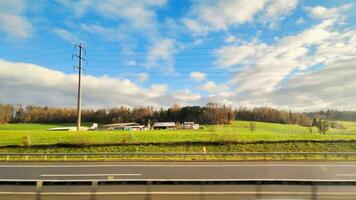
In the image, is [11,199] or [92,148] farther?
[92,148]

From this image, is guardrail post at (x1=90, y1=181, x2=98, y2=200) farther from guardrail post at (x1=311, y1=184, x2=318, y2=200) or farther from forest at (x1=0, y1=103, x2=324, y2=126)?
forest at (x1=0, y1=103, x2=324, y2=126)

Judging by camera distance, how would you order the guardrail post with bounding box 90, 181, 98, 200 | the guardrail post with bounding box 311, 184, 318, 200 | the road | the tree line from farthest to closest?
the tree line, the road, the guardrail post with bounding box 311, 184, 318, 200, the guardrail post with bounding box 90, 181, 98, 200

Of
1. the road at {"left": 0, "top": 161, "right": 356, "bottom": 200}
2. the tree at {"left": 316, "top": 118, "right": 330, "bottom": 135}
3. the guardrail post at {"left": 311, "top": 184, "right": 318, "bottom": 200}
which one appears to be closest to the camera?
the guardrail post at {"left": 311, "top": 184, "right": 318, "bottom": 200}

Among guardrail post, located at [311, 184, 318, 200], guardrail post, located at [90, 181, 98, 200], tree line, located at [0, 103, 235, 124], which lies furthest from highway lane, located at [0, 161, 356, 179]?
tree line, located at [0, 103, 235, 124]

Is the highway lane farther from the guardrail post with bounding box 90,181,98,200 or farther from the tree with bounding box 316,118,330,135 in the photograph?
the tree with bounding box 316,118,330,135

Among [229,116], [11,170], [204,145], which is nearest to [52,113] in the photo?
[229,116]

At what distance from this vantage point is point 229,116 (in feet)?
349

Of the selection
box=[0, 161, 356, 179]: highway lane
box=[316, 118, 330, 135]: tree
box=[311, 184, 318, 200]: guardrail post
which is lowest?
box=[0, 161, 356, 179]: highway lane

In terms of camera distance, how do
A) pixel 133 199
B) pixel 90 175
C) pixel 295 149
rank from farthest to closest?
pixel 295 149 < pixel 90 175 < pixel 133 199

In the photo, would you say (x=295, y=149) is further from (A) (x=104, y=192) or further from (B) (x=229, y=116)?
(B) (x=229, y=116)

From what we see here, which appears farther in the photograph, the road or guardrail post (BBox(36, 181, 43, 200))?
the road

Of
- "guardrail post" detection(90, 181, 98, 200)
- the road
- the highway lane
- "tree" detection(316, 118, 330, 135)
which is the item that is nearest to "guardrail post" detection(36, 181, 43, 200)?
Answer: the road

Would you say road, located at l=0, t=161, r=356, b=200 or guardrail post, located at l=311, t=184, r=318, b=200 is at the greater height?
guardrail post, located at l=311, t=184, r=318, b=200

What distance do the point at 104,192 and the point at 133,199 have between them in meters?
0.85
